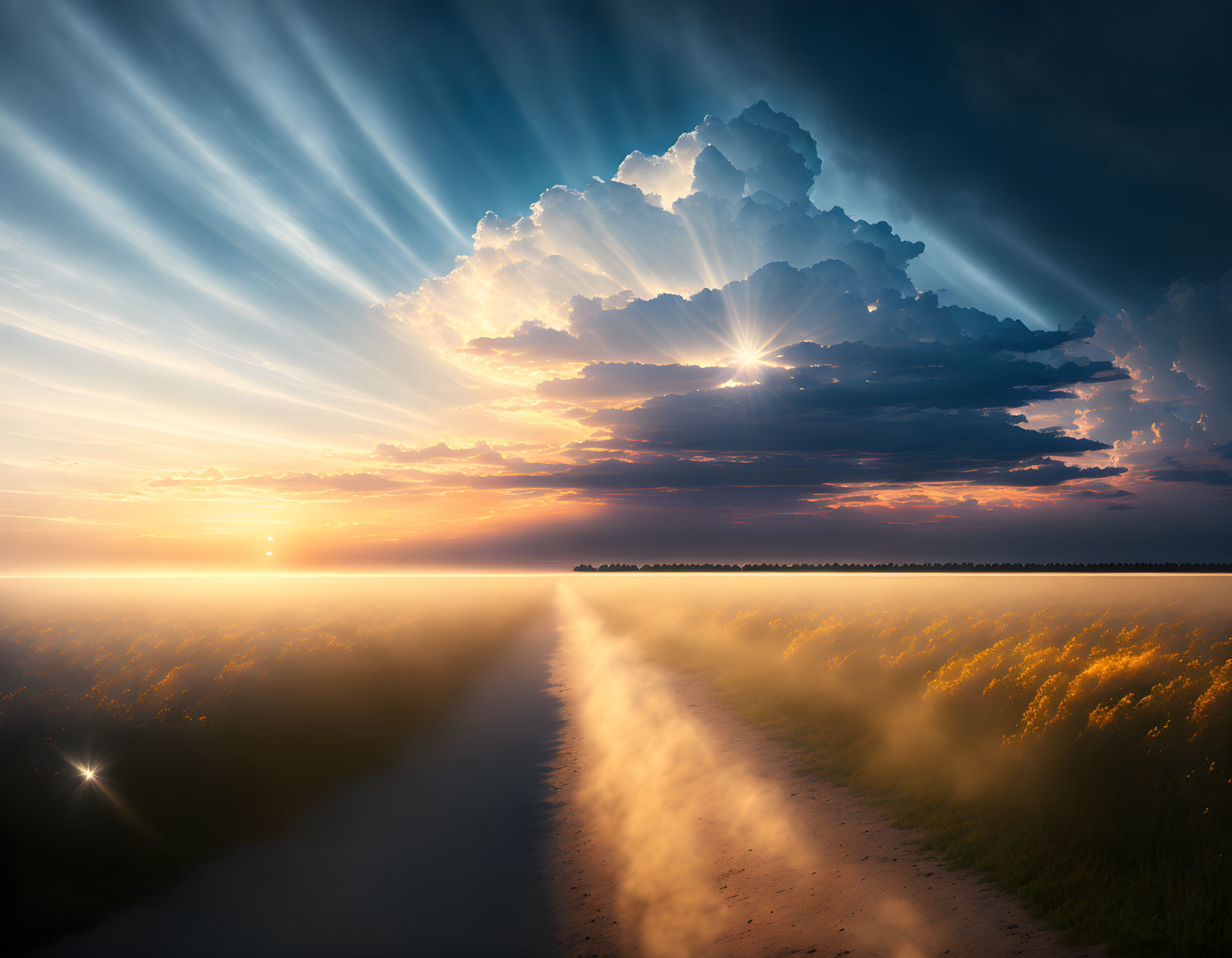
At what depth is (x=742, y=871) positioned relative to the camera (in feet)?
35.9

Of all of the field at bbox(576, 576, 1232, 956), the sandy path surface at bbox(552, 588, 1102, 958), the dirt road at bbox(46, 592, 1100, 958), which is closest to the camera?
the sandy path surface at bbox(552, 588, 1102, 958)

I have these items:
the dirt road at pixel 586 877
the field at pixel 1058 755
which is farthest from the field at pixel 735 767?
the dirt road at pixel 586 877

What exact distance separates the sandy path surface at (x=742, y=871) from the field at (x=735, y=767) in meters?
0.13

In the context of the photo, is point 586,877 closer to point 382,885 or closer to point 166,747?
point 382,885

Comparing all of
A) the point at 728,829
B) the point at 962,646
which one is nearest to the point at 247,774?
the point at 728,829

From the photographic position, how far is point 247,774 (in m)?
15.3

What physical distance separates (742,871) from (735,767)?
20.2ft

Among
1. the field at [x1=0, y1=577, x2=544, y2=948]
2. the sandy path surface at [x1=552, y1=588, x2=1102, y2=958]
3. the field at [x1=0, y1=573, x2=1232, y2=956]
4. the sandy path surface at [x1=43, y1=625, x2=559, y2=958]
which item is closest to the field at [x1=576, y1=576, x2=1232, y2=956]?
the field at [x1=0, y1=573, x2=1232, y2=956]

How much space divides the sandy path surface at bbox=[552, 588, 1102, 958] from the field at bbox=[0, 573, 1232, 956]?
13 cm

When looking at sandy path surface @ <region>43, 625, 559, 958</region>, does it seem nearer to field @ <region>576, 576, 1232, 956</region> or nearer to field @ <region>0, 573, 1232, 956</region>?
field @ <region>0, 573, 1232, 956</region>

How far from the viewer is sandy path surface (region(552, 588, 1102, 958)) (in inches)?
346

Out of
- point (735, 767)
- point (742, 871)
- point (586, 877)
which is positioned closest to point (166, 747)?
point (586, 877)

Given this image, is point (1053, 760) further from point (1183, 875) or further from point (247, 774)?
point (247, 774)

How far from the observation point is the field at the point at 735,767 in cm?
989
